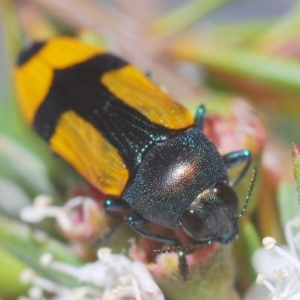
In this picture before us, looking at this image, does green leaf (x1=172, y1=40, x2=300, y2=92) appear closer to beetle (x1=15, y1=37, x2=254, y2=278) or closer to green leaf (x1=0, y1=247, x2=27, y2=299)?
beetle (x1=15, y1=37, x2=254, y2=278)

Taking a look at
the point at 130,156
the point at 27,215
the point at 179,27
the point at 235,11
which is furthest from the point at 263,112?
the point at 235,11

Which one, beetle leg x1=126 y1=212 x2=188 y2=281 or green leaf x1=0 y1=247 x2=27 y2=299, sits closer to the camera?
beetle leg x1=126 y1=212 x2=188 y2=281

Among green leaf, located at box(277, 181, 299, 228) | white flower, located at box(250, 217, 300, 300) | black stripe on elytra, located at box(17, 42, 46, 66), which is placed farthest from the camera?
black stripe on elytra, located at box(17, 42, 46, 66)

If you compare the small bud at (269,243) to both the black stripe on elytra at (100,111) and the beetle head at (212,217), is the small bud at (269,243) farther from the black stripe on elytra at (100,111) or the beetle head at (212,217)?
the black stripe on elytra at (100,111)

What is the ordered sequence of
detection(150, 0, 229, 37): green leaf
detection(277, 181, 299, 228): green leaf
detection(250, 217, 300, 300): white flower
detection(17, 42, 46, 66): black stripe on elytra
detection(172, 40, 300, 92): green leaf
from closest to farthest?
detection(250, 217, 300, 300): white flower < detection(277, 181, 299, 228): green leaf < detection(172, 40, 300, 92): green leaf < detection(17, 42, 46, 66): black stripe on elytra < detection(150, 0, 229, 37): green leaf

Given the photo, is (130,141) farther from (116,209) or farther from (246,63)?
(246,63)

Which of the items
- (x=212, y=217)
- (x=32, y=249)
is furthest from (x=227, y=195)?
(x=32, y=249)

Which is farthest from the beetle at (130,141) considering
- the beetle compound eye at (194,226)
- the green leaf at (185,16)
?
the green leaf at (185,16)

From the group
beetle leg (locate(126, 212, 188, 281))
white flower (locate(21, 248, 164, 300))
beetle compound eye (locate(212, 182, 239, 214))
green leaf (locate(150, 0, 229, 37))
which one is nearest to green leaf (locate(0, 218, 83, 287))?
white flower (locate(21, 248, 164, 300))
